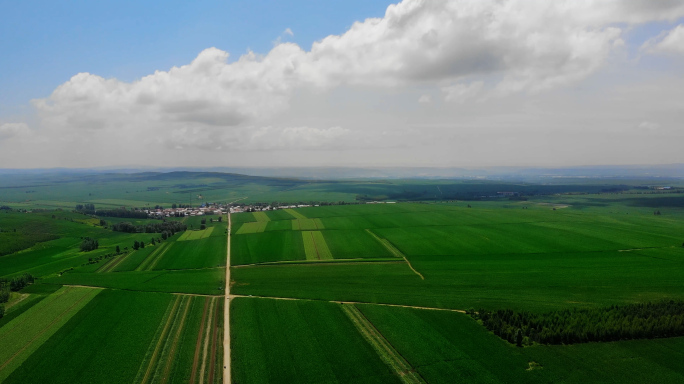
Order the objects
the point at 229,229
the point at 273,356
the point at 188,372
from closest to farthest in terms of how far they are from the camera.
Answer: the point at 188,372 → the point at 273,356 → the point at 229,229

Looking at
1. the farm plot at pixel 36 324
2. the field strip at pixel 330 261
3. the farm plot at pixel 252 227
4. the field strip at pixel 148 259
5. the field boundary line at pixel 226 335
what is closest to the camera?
the field boundary line at pixel 226 335

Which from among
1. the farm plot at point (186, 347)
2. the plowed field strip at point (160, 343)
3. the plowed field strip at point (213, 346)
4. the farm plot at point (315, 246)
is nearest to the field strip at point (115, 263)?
the plowed field strip at point (160, 343)

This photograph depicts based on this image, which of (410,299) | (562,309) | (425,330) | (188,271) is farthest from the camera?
(188,271)

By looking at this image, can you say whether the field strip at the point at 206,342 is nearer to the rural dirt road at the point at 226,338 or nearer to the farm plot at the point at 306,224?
the rural dirt road at the point at 226,338

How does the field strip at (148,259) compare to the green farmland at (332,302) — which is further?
the field strip at (148,259)

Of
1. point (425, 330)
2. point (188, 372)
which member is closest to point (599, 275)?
point (425, 330)

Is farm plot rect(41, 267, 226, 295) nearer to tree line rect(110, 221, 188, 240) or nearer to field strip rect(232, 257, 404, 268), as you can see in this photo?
field strip rect(232, 257, 404, 268)

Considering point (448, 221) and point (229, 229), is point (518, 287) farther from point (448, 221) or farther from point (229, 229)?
point (229, 229)

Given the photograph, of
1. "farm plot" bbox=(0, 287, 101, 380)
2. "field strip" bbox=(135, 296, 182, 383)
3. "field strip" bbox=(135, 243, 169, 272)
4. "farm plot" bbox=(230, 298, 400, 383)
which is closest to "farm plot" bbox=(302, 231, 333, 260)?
"farm plot" bbox=(230, 298, 400, 383)
